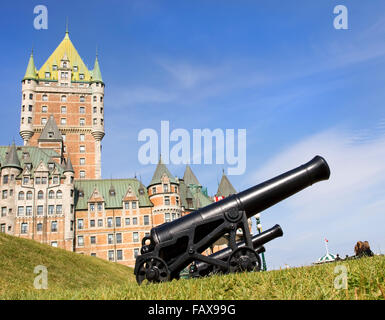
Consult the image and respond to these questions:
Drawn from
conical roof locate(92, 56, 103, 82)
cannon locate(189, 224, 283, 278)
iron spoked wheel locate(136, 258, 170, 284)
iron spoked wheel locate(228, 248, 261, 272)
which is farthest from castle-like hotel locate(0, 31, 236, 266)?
iron spoked wheel locate(228, 248, 261, 272)

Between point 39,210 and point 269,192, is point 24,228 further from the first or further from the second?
point 269,192

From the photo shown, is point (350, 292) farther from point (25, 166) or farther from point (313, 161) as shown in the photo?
point (25, 166)

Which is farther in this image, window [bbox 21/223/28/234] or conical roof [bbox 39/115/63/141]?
conical roof [bbox 39/115/63/141]

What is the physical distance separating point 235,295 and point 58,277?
21.0 m

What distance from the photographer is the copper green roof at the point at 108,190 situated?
58.5m

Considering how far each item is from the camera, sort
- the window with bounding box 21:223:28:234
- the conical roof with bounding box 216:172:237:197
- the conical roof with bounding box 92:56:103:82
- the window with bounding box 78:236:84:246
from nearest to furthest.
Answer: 1. the window with bounding box 21:223:28:234
2. the window with bounding box 78:236:84:246
3. the conical roof with bounding box 216:172:237:197
4. the conical roof with bounding box 92:56:103:82

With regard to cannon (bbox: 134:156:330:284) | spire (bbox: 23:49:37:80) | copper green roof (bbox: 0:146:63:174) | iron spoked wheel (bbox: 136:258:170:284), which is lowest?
iron spoked wheel (bbox: 136:258:170:284)

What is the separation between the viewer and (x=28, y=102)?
70875 millimetres

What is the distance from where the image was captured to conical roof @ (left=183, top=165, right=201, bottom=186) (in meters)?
71.4

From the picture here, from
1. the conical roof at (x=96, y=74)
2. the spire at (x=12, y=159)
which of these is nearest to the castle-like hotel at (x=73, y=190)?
the spire at (x=12, y=159)

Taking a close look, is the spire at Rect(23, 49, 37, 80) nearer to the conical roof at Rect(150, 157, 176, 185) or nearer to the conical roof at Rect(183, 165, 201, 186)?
the conical roof at Rect(150, 157, 176, 185)

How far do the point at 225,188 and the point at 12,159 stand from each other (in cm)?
3682

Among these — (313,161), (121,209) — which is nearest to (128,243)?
(121,209)

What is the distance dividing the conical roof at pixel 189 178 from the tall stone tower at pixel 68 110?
16545 mm
